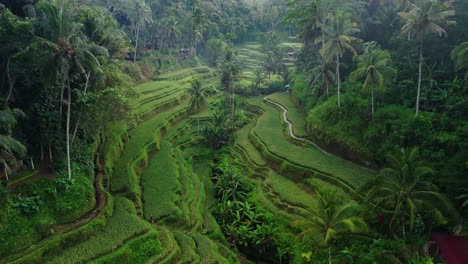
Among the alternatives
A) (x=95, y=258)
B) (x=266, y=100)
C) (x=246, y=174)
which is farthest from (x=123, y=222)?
(x=266, y=100)

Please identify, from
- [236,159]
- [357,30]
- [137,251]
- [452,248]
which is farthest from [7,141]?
[357,30]

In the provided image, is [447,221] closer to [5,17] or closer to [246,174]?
[246,174]

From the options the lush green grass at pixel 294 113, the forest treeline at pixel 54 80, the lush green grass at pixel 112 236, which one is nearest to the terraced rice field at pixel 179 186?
the lush green grass at pixel 112 236

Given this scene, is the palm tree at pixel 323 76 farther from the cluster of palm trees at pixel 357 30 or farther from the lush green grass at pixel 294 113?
the lush green grass at pixel 294 113

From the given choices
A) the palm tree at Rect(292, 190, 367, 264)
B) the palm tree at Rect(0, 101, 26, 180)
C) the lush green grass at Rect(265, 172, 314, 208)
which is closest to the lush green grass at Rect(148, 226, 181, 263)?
the palm tree at Rect(292, 190, 367, 264)

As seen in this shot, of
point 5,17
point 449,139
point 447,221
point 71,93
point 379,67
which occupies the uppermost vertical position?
point 5,17

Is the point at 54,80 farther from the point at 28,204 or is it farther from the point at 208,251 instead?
the point at 208,251
